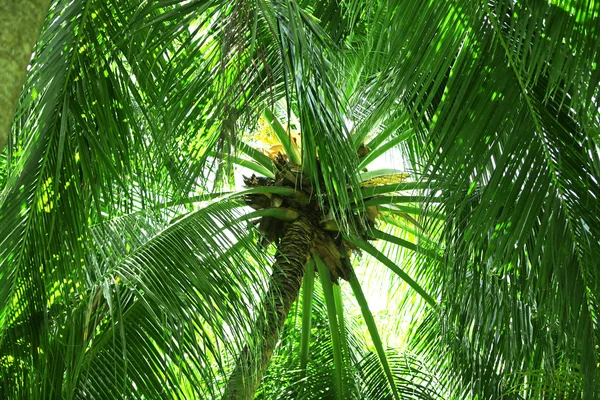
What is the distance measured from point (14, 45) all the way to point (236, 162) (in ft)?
7.97

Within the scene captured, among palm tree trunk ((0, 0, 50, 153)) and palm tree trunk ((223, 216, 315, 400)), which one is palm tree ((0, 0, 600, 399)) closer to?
palm tree trunk ((223, 216, 315, 400))

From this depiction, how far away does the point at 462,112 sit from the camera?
370cm

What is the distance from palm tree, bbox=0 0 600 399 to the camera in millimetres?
3584

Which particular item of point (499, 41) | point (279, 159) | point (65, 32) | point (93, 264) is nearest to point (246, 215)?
point (279, 159)

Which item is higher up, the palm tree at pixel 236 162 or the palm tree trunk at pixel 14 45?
the palm tree at pixel 236 162

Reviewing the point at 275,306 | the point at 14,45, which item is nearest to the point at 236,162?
the point at 275,306

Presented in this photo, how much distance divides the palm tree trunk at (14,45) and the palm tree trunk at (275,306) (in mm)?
2499

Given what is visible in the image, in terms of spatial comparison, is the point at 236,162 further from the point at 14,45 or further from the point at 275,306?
the point at 14,45

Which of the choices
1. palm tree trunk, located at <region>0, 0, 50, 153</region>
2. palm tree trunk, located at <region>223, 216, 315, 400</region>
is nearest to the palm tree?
palm tree trunk, located at <region>223, 216, 315, 400</region>

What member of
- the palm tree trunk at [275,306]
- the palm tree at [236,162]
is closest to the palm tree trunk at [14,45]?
the palm tree at [236,162]

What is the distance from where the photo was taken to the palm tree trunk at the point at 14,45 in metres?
1.92

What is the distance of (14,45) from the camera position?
197 centimetres

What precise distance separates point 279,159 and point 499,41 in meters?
2.36

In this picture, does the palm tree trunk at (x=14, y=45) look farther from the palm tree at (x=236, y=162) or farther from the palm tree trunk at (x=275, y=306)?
the palm tree trunk at (x=275, y=306)
